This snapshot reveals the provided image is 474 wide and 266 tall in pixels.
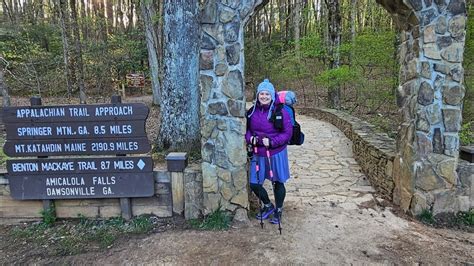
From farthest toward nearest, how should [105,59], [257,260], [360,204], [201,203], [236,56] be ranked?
[105,59] → [360,204] → [201,203] → [236,56] → [257,260]

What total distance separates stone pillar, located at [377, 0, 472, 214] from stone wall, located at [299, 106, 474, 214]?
0.5 inches

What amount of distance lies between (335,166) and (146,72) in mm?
18122

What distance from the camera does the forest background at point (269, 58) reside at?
8891mm

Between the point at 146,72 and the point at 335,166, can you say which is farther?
the point at 146,72

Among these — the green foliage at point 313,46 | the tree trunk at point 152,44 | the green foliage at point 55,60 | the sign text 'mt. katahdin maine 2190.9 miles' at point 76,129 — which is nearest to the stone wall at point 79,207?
the sign text 'mt. katahdin maine 2190.9 miles' at point 76,129

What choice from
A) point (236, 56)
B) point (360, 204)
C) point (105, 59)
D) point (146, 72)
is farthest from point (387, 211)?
point (146, 72)

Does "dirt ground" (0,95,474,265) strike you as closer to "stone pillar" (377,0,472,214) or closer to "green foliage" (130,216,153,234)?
"green foliage" (130,216,153,234)

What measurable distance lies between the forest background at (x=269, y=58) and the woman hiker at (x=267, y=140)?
1.40m

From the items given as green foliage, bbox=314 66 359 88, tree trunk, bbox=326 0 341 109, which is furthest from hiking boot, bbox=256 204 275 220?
tree trunk, bbox=326 0 341 109

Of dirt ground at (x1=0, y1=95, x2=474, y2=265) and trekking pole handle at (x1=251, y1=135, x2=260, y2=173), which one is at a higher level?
trekking pole handle at (x1=251, y1=135, x2=260, y2=173)

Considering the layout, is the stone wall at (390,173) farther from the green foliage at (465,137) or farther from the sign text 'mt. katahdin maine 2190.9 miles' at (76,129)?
the sign text 'mt. katahdin maine 2190.9 miles' at (76,129)

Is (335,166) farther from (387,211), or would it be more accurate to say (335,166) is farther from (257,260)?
(257,260)

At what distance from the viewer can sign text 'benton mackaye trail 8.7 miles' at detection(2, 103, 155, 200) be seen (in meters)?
3.99

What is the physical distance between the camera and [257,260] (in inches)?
130
